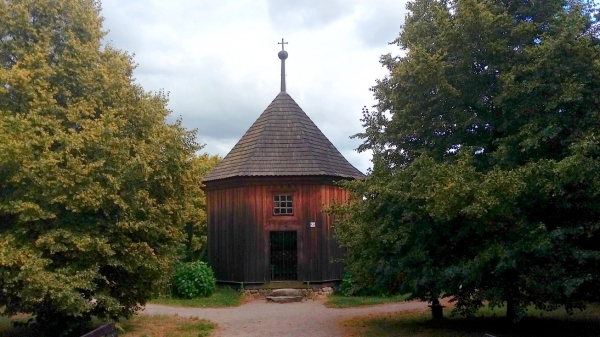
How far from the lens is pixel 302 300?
1952 cm

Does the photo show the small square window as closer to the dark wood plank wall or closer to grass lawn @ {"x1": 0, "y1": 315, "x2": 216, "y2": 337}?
the dark wood plank wall

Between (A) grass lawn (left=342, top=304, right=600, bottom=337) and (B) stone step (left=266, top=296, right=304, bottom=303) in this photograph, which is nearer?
(A) grass lawn (left=342, top=304, right=600, bottom=337)

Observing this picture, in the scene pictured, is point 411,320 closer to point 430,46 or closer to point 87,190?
Answer: point 430,46

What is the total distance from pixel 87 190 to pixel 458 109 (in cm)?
709

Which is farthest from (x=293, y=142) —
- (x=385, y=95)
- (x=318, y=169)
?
(x=385, y=95)

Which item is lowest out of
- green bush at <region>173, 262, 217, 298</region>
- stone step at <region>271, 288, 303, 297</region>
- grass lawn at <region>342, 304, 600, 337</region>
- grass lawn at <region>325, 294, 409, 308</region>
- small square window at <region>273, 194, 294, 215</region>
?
grass lawn at <region>342, 304, 600, 337</region>

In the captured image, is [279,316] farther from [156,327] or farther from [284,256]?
[284,256]

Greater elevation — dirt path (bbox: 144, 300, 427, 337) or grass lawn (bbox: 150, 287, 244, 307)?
grass lawn (bbox: 150, 287, 244, 307)

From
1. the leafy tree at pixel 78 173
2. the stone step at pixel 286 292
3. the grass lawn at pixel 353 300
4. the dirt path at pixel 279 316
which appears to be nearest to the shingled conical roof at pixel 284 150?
the stone step at pixel 286 292

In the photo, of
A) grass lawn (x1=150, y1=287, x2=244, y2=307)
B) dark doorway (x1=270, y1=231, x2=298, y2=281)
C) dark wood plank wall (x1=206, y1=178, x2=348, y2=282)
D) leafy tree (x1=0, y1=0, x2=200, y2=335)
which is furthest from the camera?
dark doorway (x1=270, y1=231, x2=298, y2=281)

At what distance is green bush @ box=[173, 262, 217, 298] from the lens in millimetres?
19438

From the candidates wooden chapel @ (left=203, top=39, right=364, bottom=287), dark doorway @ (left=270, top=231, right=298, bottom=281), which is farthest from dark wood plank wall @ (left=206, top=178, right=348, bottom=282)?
dark doorway @ (left=270, top=231, right=298, bottom=281)

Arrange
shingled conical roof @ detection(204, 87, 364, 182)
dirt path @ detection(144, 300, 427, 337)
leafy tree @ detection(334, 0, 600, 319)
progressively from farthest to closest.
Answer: shingled conical roof @ detection(204, 87, 364, 182), dirt path @ detection(144, 300, 427, 337), leafy tree @ detection(334, 0, 600, 319)

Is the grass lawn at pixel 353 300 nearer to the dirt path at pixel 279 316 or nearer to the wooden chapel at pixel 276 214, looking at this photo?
the dirt path at pixel 279 316
